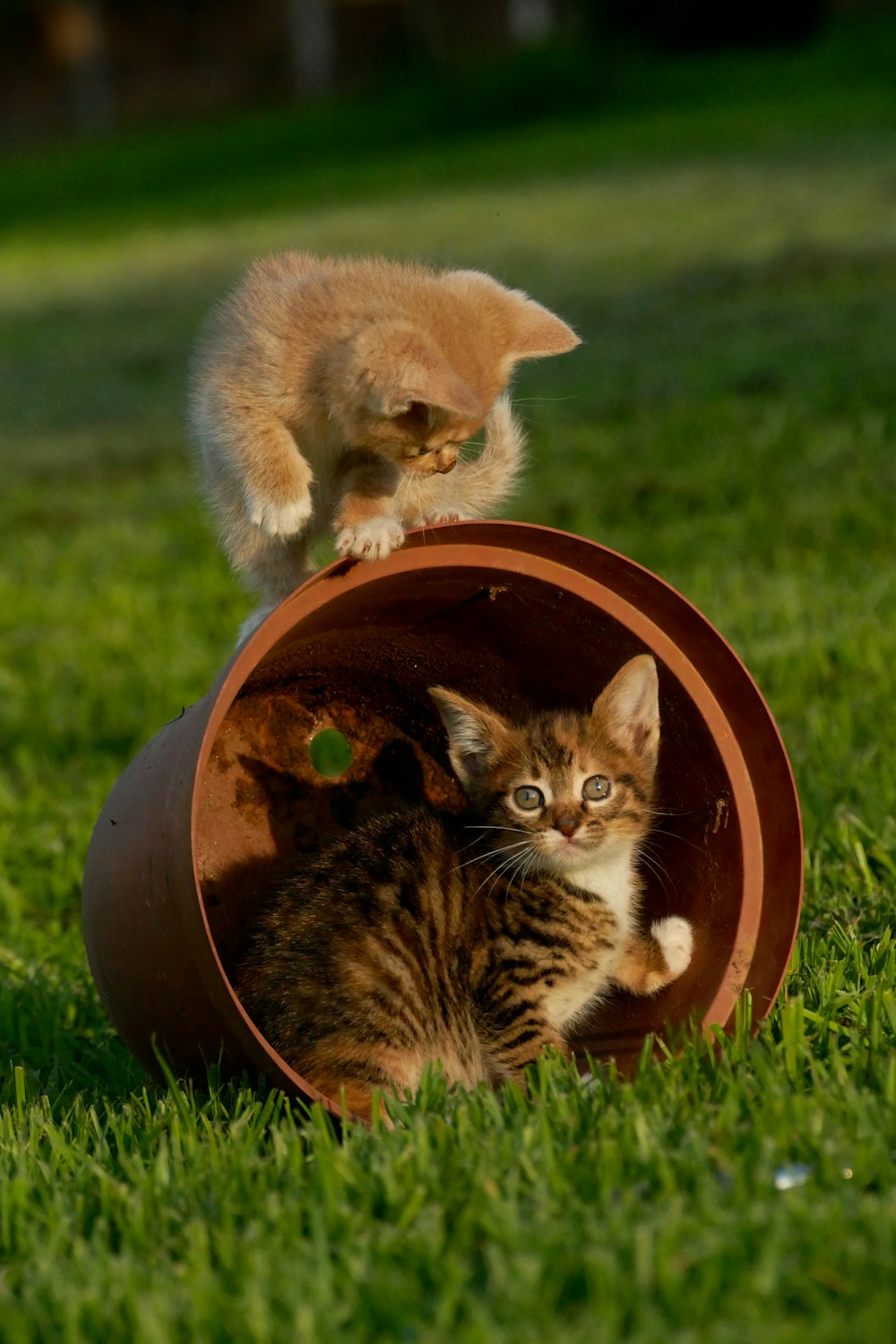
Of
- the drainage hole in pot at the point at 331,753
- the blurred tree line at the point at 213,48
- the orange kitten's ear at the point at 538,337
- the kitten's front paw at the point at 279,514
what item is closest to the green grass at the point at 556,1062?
the drainage hole in pot at the point at 331,753

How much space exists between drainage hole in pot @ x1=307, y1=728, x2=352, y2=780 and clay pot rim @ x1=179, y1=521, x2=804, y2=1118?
31.7 inches

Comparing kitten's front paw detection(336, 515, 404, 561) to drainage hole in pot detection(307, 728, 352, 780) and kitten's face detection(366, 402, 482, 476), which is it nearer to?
kitten's face detection(366, 402, 482, 476)

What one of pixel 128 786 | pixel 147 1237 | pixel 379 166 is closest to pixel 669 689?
pixel 128 786

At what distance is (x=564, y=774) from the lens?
10.9ft

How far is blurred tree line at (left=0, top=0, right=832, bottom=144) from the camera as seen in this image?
2947 centimetres

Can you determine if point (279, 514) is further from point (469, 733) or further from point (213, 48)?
point (213, 48)

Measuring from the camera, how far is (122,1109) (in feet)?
9.08

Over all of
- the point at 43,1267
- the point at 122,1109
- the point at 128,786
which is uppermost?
the point at 128,786

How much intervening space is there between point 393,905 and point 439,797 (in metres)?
0.66

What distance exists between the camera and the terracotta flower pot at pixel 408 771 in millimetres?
2750

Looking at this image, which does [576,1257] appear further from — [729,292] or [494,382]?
[729,292]

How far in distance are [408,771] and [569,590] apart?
83 cm

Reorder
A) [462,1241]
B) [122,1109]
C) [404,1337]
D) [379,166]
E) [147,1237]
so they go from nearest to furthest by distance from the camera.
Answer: [404,1337], [462,1241], [147,1237], [122,1109], [379,166]

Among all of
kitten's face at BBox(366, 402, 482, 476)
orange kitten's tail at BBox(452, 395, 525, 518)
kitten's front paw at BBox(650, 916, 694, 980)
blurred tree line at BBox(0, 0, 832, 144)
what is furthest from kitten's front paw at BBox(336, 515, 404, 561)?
blurred tree line at BBox(0, 0, 832, 144)
